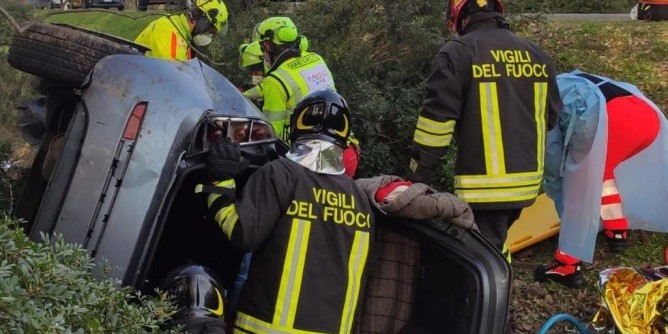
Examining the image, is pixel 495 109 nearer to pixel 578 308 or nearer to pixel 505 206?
pixel 505 206

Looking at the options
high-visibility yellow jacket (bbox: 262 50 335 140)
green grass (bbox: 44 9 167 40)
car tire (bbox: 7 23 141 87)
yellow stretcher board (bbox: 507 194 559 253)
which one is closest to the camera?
car tire (bbox: 7 23 141 87)

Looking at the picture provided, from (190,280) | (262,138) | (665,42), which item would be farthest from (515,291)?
(665,42)

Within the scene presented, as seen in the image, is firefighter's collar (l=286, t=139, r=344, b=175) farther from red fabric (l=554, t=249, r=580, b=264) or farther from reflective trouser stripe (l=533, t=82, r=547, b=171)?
red fabric (l=554, t=249, r=580, b=264)

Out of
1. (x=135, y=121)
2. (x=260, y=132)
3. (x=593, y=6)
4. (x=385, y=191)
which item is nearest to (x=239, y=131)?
(x=260, y=132)

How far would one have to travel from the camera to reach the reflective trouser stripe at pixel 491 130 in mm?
3773

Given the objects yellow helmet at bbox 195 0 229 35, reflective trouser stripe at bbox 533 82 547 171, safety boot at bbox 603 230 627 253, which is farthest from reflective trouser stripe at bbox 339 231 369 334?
yellow helmet at bbox 195 0 229 35

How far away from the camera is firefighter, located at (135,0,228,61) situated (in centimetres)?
633

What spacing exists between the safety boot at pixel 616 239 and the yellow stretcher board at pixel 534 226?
0.43m

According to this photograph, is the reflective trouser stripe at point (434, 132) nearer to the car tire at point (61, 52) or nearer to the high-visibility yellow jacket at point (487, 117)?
the high-visibility yellow jacket at point (487, 117)

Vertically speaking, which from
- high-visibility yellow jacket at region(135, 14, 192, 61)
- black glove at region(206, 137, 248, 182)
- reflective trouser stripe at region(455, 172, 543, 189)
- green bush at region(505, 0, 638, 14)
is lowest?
black glove at region(206, 137, 248, 182)

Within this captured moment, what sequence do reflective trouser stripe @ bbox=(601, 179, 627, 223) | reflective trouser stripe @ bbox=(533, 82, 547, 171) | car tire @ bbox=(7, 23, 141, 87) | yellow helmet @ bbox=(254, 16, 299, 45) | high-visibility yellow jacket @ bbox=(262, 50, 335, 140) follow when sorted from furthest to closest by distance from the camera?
yellow helmet @ bbox=(254, 16, 299, 45)
high-visibility yellow jacket @ bbox=(262, 50, 335, 140)
reflective trouser stripe @ bbox=(601, 179, 627, 223)
reflective trouser stripe @ bbox=(533, 82, 547, 171)
car tire @ bbox=(7, 23, 141, 87)

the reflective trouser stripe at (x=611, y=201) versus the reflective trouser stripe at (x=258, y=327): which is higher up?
the reflective trouser stripe at (x=611, y=201)

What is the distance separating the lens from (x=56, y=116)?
3.37m

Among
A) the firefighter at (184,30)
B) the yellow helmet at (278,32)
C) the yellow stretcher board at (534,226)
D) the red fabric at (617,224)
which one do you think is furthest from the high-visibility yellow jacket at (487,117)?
the firefighter at (184,30)
